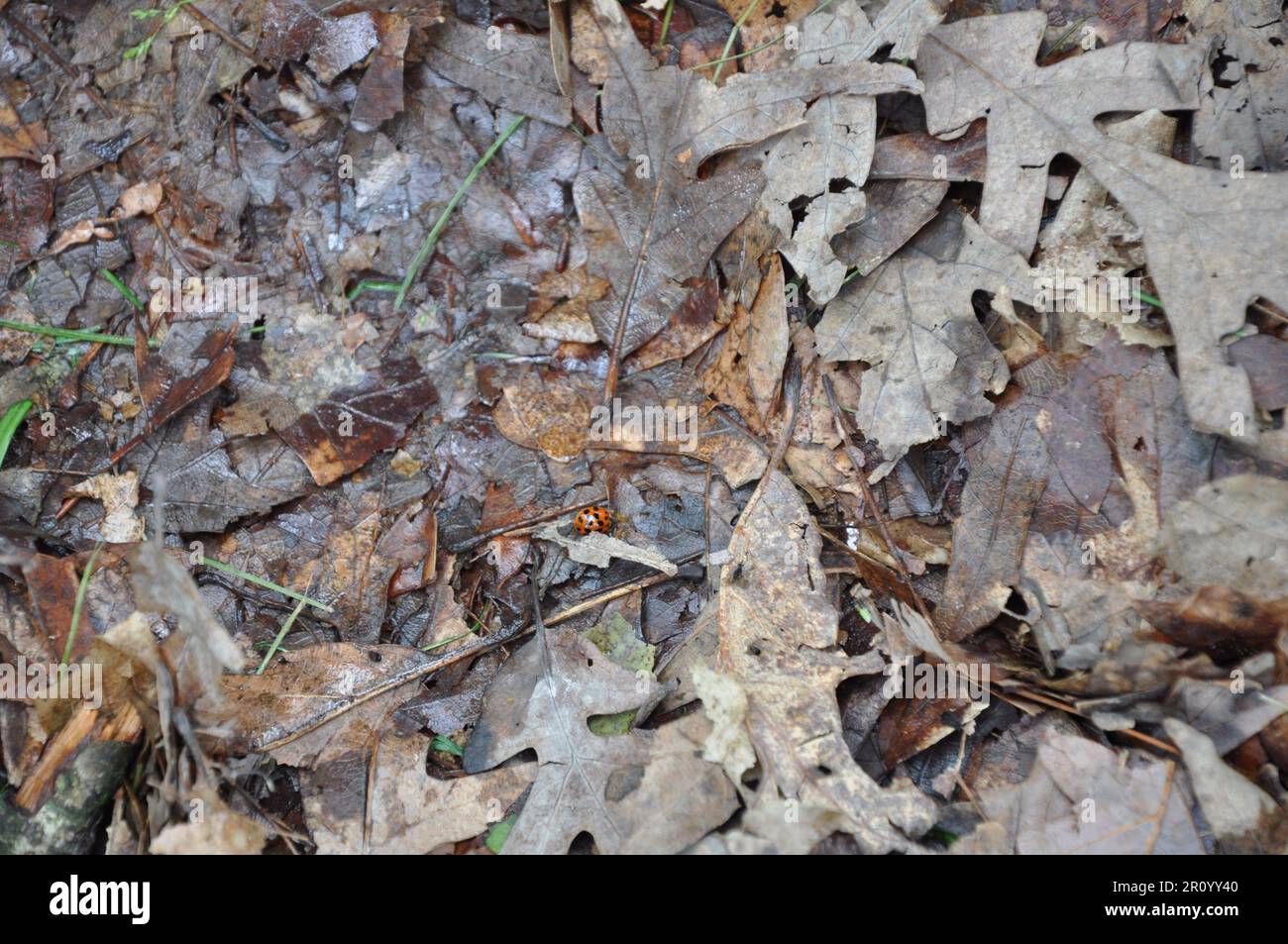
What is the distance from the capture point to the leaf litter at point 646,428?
290 centimetres

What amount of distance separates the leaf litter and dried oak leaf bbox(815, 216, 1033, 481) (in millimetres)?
17

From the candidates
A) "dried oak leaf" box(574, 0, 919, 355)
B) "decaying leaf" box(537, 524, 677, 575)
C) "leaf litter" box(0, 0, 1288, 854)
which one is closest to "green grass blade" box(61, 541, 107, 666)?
"leaf litter" box(0, 0, 1288, 854)

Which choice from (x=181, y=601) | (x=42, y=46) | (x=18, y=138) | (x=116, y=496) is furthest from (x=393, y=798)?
(x=42, y=46)

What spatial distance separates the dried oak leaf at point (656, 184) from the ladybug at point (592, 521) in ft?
2.63

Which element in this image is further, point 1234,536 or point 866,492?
point 866,492

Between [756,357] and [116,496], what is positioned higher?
[756,357]

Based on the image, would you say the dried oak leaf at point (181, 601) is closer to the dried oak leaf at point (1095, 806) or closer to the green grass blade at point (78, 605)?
the green grass blade at point (78, 605)

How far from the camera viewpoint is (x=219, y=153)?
416cm

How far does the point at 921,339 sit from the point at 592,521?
159cm

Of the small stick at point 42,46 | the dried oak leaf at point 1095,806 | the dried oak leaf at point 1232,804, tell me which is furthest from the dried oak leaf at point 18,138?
the dried oak leaf at point 1232,804

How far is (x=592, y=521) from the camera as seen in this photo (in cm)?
359

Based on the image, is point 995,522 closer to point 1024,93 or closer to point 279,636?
point 1024,93

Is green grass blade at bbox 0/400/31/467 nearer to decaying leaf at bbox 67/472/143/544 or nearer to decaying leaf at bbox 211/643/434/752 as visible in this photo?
decaying leaf at bbox 67/472/143/544
